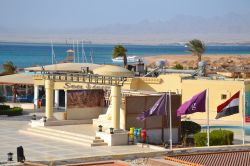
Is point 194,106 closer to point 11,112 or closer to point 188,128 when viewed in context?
point 188,128

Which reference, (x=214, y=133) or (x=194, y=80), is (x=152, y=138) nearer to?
(x=214, y=133)

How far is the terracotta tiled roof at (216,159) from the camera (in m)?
25.7

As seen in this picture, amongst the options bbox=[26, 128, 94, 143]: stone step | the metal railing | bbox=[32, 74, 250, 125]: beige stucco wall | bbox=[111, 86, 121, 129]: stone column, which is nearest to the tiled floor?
bbox=[26, 128, 94, 143]: stone step

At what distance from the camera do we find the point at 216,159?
2675 centimetres

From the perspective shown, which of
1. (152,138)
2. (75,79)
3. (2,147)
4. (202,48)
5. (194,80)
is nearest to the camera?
(2,147)

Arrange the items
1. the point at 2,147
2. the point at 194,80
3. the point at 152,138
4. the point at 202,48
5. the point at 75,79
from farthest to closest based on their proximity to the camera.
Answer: the point at 202,48 < the point at 194,80 < the point at 75,79 < the point at 152,138 < the point at 2,147

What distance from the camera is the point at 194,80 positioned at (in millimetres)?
44375

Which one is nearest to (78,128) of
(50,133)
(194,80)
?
(50,133)

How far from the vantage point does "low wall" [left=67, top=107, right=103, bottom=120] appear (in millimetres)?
37125

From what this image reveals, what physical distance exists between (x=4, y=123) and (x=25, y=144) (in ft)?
27.7

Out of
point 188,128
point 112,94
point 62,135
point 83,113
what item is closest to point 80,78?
point 83,113

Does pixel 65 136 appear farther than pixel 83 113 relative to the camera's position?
No

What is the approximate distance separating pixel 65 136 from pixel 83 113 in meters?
5.60

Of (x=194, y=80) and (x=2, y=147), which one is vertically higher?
(x=194, y=80)
